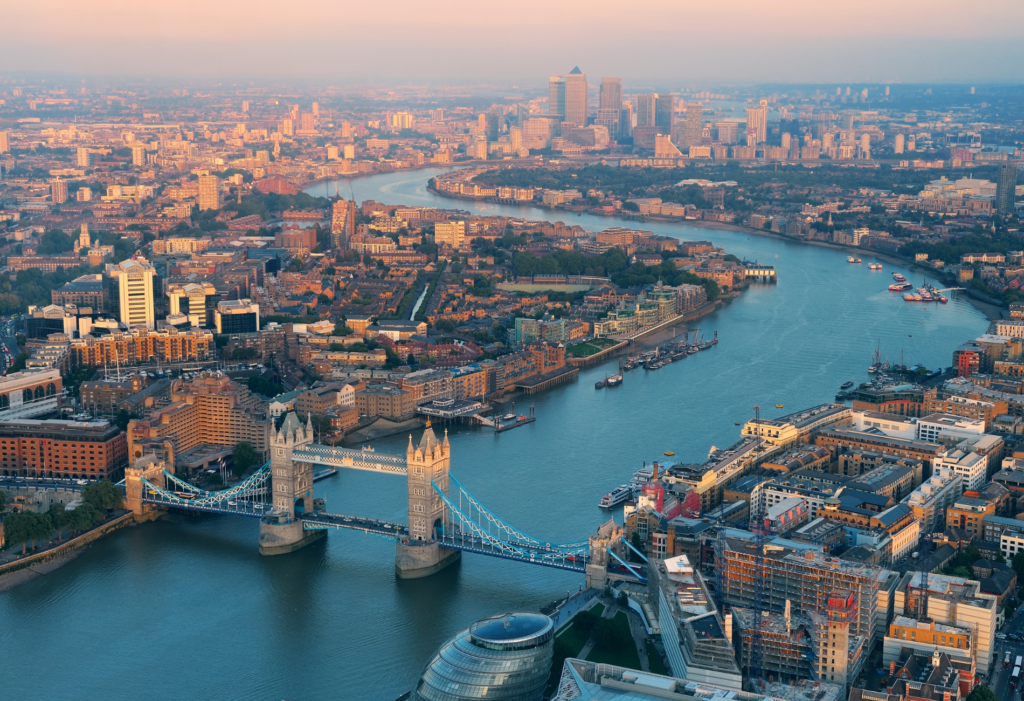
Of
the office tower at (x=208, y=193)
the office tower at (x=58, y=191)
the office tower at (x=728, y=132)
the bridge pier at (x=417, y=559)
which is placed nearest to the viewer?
the bridge pier at (x=417, y=559)

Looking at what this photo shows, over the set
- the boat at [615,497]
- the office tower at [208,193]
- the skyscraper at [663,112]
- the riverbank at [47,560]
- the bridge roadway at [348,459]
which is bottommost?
the riverbank at [47,560]

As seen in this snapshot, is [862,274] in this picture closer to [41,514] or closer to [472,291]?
[472,291]

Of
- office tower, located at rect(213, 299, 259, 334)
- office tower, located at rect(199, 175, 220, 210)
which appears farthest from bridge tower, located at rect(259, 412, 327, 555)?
office tower, located at rect(199, 175, 220, 210)

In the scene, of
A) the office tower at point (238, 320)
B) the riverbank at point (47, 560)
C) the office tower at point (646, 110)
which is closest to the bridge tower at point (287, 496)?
the riverbank at point (47, 560)

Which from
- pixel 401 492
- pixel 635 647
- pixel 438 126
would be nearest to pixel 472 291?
pixel 401 492

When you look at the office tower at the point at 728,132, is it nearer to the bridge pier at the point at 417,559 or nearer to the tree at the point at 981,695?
the bridge pier at the point at 417,559

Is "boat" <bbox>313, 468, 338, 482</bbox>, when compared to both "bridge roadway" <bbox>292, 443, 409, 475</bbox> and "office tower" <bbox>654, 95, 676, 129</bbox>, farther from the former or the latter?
"office tower" <bbox>654, 95, 676, 129</bbox>
